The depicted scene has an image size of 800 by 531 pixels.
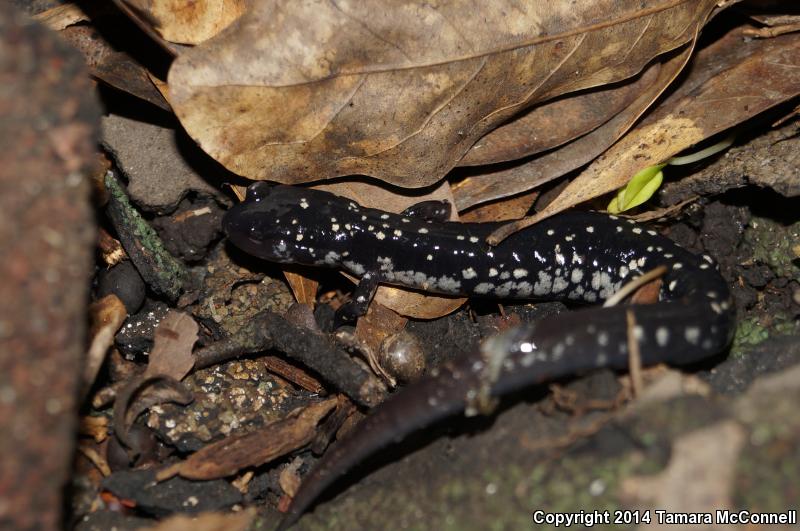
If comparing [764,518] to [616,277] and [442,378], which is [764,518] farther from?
[616,277]

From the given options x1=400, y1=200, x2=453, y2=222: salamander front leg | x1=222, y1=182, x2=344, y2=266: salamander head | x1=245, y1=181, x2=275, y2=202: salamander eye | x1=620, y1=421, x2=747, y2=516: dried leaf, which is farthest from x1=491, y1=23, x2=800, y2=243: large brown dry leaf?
x1=620, y1=421, x2=747, y2=516: dried leaf

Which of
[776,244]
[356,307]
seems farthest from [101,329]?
[776,244]

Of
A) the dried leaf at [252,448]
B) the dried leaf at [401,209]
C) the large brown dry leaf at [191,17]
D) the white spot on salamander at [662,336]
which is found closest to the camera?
the white spot on salamander at [662,336]

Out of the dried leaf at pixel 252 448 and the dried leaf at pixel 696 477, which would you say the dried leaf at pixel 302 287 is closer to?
the dried leaf at pixel 252 448

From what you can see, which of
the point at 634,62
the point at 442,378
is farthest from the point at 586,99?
the point at 442,378

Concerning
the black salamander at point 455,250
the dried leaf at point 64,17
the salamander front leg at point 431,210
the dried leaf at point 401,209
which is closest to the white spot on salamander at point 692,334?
the black salamander at point 455,250

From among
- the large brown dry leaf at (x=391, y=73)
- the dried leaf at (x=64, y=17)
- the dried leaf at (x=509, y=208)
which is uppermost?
the dried leaf at (x=64, y=17)

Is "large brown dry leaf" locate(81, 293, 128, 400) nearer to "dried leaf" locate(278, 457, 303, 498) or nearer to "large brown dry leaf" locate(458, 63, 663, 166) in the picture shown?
"dried leaf" locate(278, 457, 303, 498)
